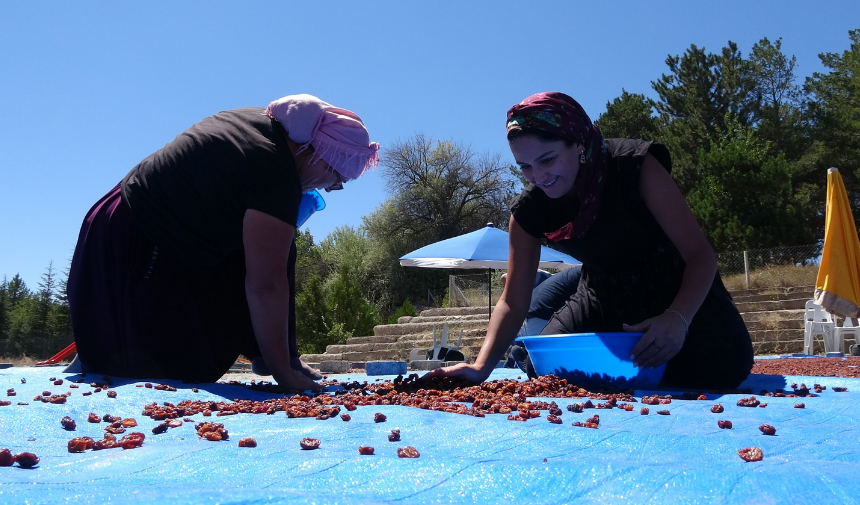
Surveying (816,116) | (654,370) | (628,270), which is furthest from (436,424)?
(816,116)

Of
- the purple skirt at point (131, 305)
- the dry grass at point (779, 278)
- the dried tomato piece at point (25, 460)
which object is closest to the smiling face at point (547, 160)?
the purple skirt at point (131, 305)

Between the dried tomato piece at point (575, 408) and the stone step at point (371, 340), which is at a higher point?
the dried tomato piece at point (575, 408)

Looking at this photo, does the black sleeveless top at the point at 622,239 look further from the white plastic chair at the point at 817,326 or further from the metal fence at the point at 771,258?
the metal fence at the point at 771,258

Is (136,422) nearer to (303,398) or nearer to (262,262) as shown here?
A: (303,398)

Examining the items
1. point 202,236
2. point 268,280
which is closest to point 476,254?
point 202,236

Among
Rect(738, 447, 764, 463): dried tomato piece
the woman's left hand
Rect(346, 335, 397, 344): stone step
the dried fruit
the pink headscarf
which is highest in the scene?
the pink headscarf

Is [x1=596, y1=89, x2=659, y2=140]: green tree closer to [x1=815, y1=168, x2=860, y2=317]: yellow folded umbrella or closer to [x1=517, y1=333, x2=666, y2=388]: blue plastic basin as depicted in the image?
[x1=815, y1=168, x2=860, y2=317]: yellow folded umbrella

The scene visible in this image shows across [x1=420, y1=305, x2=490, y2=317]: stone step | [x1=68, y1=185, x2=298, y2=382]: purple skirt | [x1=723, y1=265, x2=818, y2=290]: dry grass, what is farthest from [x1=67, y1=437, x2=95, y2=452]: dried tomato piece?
[x1=723, y1=265, x2=818, y2=290]: dry grass

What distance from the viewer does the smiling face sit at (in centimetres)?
236

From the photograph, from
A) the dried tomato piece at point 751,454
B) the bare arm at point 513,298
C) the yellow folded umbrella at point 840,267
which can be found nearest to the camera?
the dried tomato piece at point 751,454

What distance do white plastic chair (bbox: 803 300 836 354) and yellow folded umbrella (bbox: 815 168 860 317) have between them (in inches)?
66.1

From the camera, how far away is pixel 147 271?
2676mm

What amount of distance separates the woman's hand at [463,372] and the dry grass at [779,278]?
15.6 meters

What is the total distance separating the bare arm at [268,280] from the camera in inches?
91.4
